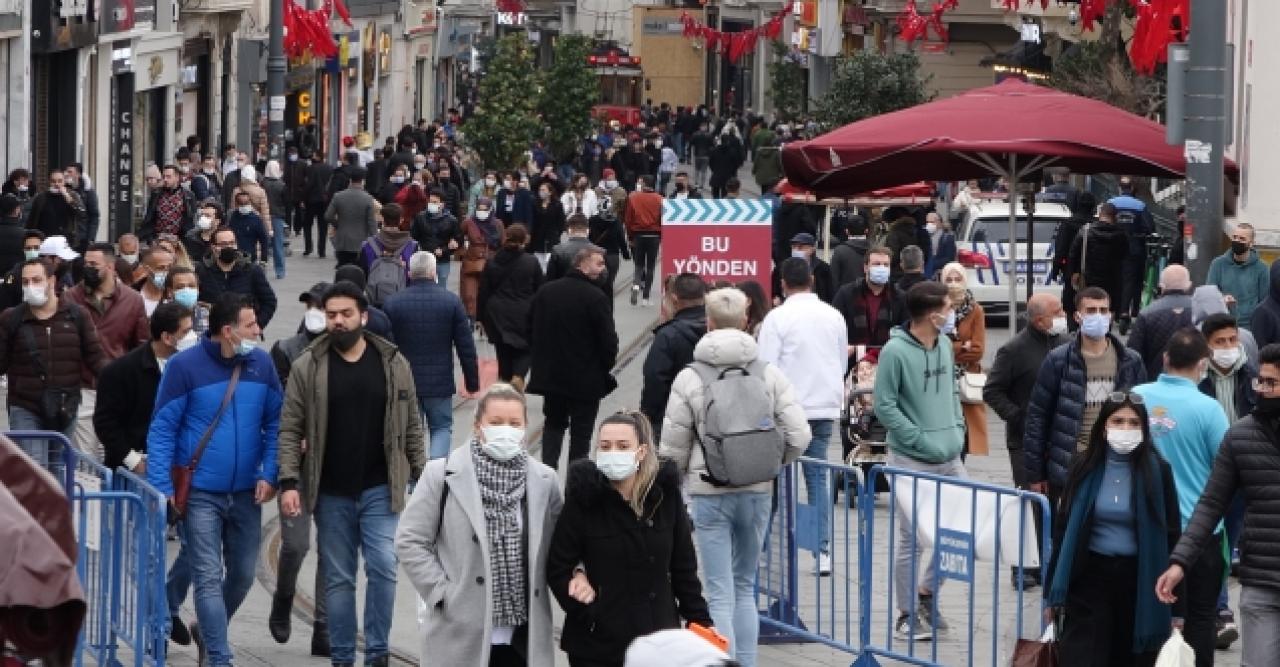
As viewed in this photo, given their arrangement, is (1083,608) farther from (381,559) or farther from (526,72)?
(526,72)

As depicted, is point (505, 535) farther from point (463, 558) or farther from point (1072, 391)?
point (1072, 391)

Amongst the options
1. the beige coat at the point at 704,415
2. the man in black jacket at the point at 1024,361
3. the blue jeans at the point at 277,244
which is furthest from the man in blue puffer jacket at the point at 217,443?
the blue jeans at the point at 277,244

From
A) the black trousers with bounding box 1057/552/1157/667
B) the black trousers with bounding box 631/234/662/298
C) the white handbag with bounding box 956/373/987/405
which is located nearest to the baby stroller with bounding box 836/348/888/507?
the white handbag with bounding box 956/373/987/405

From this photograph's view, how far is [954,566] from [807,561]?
5.41 ft

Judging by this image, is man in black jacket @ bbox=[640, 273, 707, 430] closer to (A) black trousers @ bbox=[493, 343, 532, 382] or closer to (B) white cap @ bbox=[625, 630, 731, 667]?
(A) black trousers @ bbox=[493, 343, 532, 382]

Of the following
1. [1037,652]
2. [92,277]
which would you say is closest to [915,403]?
[1037,652]

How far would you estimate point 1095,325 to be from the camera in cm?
1218

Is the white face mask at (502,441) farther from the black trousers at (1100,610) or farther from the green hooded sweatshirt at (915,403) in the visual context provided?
the green hooded sweatshirt at (915,403)

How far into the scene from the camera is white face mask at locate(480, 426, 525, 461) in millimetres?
9133

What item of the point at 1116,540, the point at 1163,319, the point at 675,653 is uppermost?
the point at 675,653

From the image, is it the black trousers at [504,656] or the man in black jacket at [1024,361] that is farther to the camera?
the man in black jacket at [1024,361]

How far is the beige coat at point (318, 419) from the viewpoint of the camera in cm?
1105

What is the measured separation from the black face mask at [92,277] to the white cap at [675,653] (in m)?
11.0

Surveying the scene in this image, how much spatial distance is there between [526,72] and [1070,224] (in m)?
21.1
